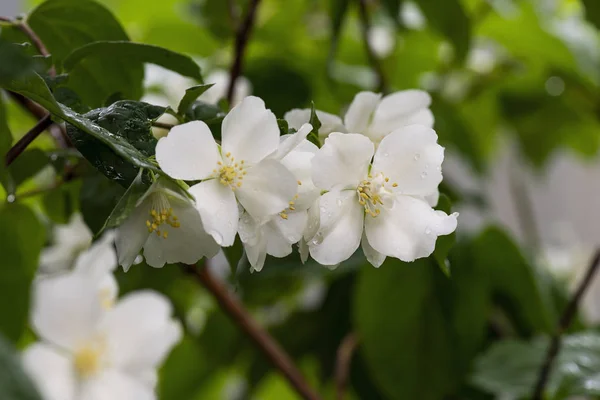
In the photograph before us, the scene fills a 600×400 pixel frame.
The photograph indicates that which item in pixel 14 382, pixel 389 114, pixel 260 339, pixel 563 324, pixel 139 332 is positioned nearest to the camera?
pixel 14 382

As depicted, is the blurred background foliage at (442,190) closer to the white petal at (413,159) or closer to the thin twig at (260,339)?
the thin twig at (260,339)

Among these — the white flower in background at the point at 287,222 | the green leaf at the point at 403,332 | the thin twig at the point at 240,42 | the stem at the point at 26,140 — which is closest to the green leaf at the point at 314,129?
the white flower in background at the point at 287,222

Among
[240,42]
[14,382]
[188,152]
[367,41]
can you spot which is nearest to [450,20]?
[367,41]

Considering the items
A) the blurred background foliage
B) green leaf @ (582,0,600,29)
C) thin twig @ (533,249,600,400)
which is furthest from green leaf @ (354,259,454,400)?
green leaf @ (582,0,600,29)

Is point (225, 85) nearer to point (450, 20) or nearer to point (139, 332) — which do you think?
point (450, 20)

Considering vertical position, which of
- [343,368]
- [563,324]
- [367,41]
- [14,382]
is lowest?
[343,368]

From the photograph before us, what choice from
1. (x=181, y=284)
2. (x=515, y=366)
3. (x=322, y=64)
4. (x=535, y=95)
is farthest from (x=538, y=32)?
(x=181, y=284)
